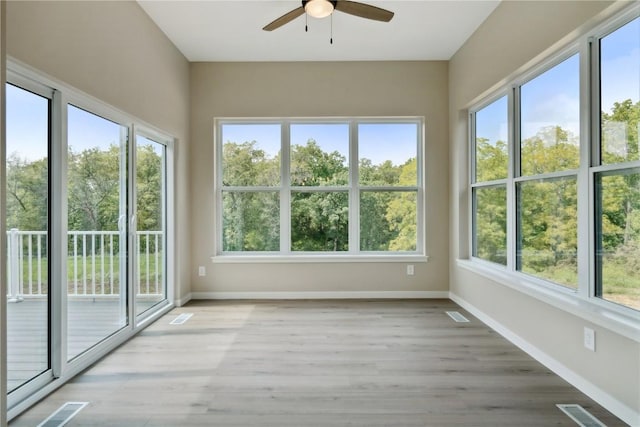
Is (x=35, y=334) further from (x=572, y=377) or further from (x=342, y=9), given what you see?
(x=572, y=377)

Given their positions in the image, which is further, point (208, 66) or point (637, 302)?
point (208, 66)

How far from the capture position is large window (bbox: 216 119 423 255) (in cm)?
462

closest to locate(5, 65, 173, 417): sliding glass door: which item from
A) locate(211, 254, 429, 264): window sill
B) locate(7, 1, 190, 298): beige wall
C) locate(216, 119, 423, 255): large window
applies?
locate(7, 1, 190, 298): beige wall

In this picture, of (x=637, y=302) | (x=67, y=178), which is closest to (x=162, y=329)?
(x=67, y=178)

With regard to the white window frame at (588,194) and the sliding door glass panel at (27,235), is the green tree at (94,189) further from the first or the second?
the white window frame at (588,194)

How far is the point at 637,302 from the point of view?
6.59 ft

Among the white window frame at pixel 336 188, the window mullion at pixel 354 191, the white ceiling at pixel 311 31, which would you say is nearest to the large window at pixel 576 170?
the white ceiling at pixel 311 31

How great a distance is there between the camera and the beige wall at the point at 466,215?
6.74 feet

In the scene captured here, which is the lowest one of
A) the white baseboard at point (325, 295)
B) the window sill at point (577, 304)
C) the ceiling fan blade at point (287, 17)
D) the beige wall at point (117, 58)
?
the white baseboard at point (325, 295)

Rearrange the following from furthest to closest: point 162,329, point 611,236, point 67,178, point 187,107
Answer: point 187,107 → point 162,329 → point 67,178 → point 611,236

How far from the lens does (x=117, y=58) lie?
2916mm

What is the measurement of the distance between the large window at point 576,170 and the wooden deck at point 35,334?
3435 mm

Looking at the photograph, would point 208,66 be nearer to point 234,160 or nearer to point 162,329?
point 234,160

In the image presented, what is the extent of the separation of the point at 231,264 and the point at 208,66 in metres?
2.47
